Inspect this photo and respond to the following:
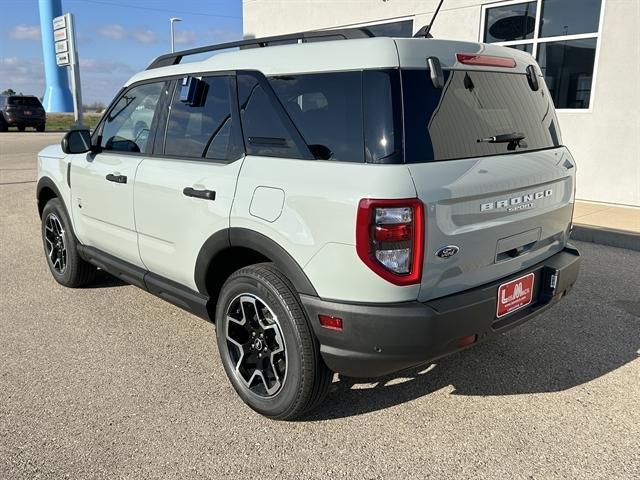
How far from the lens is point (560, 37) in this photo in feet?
27.5

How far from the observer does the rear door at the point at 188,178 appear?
2.92 meters

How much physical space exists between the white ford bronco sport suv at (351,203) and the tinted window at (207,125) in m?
0.01

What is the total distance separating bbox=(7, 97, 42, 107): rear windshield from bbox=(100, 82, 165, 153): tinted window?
1059 inches

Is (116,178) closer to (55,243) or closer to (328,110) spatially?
(55,243)

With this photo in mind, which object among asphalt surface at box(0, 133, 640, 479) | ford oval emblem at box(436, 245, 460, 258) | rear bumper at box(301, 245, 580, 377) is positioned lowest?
asphalt surface at box(0, 133, 640, 479)

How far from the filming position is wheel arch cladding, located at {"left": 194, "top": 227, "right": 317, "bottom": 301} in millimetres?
2516

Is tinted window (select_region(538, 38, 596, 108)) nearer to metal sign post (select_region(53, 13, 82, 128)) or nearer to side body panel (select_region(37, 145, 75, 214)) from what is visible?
side body panel (select_region(37, 145, 75, 214))

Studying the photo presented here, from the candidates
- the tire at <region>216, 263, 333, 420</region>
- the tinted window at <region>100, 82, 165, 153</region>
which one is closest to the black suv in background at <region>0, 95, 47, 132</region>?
the tinted window at <region>100, 82, 165, 153</region>

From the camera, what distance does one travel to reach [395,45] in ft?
7.75

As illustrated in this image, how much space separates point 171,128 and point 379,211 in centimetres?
181

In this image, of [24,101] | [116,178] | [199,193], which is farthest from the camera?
[24,101]

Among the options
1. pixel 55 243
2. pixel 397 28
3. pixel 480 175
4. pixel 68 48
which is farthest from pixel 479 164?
pixel 68 48

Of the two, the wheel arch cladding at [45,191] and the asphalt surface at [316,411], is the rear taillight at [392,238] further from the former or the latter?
the wheel arch cladding at [45,191]

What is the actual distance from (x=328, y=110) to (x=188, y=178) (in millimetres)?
1037
